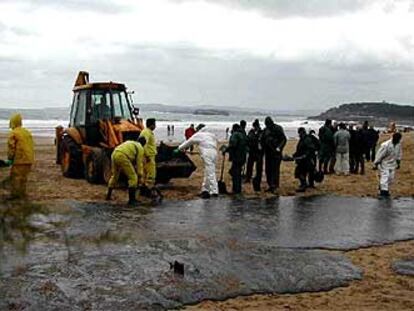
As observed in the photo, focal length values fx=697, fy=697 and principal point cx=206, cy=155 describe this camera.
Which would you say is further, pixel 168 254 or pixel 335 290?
pixel 168 254

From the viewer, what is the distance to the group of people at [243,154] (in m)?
14.4

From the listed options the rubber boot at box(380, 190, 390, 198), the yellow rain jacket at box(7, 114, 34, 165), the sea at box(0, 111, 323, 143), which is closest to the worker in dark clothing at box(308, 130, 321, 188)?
the rubber boot at box(380, 190, 390, 198)

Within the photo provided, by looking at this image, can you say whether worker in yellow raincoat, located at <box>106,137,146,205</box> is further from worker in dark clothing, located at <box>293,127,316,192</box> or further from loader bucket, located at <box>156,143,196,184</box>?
worker in dark clothing, located at <box>293,127,316,192</box>

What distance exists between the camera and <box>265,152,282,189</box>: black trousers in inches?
676

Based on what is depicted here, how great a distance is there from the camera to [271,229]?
39.3 ft

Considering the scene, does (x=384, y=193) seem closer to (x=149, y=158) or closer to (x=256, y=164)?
(x=256, y=164)

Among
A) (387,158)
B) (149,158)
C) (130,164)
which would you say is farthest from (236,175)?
(387,158)

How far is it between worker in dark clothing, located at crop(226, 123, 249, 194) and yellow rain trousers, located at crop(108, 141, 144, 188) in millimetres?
2685

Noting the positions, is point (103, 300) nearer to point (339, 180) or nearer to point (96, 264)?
point (96, 264)

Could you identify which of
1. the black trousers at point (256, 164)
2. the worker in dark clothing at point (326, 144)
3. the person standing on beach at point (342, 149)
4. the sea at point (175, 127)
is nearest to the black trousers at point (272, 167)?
the black trousers at point (256, 164)

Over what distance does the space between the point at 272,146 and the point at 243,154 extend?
84 cm

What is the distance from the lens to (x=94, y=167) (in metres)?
17.3

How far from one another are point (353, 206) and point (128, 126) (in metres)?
5.90

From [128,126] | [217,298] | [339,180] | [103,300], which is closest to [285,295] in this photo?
[217,298]
